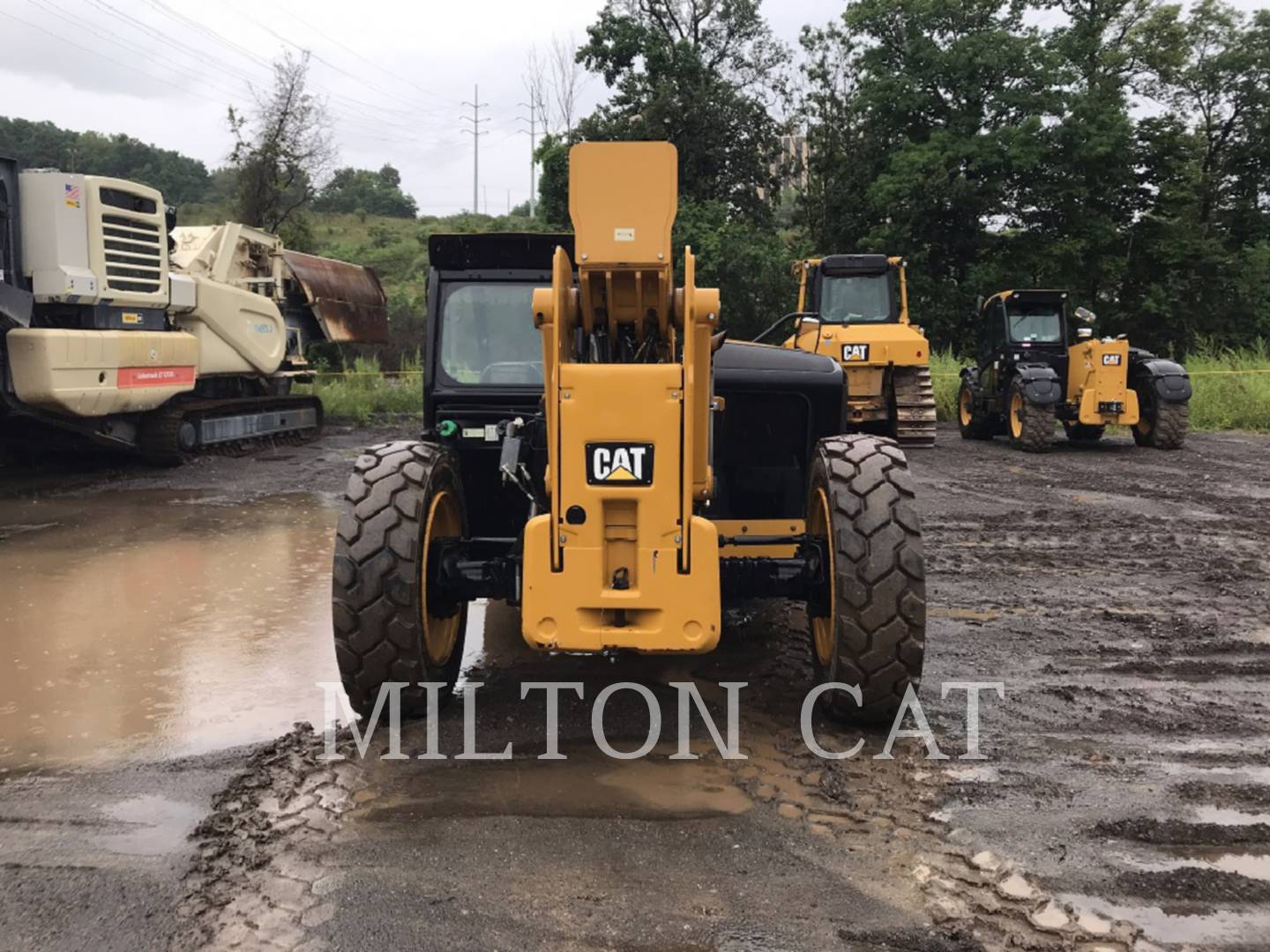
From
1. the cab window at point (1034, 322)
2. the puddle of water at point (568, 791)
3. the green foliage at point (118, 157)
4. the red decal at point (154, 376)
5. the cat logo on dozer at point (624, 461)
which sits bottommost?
the puddle of water at point (568, 791)

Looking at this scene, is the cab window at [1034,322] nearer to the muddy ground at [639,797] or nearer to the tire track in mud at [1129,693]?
the tire track in mud at [1129,693]

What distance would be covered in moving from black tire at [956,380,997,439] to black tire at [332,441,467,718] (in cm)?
1367

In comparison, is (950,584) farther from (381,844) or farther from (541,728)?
(381,844)

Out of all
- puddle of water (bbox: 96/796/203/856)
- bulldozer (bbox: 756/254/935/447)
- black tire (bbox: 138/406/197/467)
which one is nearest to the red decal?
black tire (bbox: 138/406/197/467)

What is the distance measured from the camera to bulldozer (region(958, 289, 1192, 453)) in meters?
14.1

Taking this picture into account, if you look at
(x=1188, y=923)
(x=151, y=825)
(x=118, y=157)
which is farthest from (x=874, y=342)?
(x=118, y=157)

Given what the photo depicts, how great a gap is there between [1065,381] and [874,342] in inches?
127

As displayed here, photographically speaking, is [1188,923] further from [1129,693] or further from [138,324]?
[138,324]

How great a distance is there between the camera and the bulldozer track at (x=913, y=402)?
1379 cm

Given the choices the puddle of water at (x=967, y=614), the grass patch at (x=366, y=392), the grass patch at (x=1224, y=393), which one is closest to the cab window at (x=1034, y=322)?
the grass patch at (x=1224, y=393)

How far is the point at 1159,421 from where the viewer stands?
46.6 feet

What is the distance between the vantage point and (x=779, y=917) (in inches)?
107

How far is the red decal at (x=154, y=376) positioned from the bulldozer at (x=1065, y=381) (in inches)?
415

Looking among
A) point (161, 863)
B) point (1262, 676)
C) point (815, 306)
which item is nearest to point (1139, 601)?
point (1262, 676)
